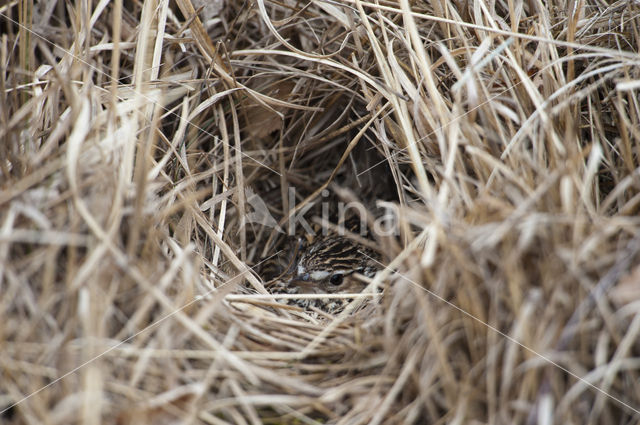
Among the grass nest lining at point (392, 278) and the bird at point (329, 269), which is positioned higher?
the grass nest lining at point (392, 278)

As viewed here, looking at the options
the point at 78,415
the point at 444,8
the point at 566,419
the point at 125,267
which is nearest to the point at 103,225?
the point at 125,267

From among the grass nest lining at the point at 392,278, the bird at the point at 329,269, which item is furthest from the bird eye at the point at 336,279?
the grass nest lining at the point at 392,278

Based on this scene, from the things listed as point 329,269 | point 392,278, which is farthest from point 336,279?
point 392,278

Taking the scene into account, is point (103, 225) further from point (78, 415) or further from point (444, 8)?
point (444, 8)

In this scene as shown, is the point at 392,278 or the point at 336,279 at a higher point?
the point at 392,278

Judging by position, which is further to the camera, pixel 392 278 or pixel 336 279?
pixel 336 279

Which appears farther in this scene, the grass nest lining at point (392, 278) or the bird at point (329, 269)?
the bird at point (329, 269)

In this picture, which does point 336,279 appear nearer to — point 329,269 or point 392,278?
point 329,269

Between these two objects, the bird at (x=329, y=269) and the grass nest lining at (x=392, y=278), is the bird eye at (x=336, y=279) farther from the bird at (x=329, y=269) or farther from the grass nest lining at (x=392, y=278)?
the grass nest lining at (x=392, y=278)
